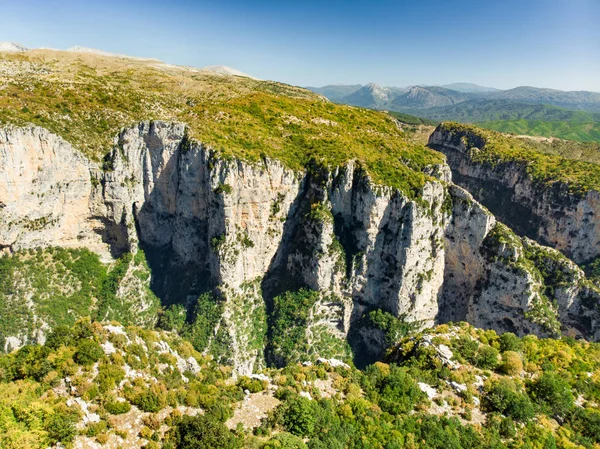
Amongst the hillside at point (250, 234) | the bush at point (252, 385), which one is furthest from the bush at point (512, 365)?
the hillside at point (250, 234)

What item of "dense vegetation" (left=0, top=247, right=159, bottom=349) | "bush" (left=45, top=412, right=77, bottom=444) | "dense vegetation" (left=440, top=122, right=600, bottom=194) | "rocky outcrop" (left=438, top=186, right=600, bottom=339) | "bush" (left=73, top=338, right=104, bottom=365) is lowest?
"dense vegetation" (left=0, top=247, right=159, bottom=349)

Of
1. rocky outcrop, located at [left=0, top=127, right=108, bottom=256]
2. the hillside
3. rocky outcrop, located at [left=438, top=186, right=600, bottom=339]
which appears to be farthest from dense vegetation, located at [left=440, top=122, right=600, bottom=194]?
rocky outcrop, located at [left=0, top=127, right=108, bottom=256]

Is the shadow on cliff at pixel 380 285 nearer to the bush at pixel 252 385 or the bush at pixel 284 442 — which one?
the bush at pixel 252 385

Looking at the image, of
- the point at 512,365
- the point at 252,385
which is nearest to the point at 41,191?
the point at 252,385

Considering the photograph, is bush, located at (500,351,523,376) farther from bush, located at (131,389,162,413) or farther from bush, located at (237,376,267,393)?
bush, located at (131,389,162,413)

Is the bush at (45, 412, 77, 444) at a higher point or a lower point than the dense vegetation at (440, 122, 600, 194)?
lower

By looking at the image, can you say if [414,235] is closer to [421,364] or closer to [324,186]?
[324,186]

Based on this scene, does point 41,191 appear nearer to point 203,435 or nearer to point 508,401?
point 203,435
